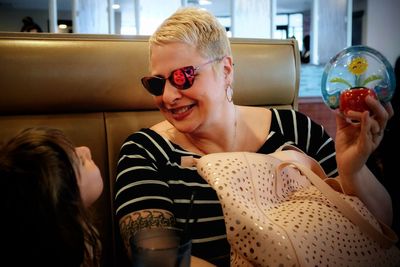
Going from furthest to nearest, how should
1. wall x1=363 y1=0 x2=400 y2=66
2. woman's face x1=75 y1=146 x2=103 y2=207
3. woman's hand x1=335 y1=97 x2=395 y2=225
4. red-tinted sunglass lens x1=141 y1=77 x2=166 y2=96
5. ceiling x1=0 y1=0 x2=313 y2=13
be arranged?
ceiling x1=0 y1=0 x2=313 y2=13 < wall x1=363 y1=0 x2=400 y2=66 < red-tinted sunglass lens x1=141 y1=77 x2=166 y2=96 < woman's hand x1=335 y1=97 x2=395 y2=225 < woman's face x1=75 y1=146 x2=103 y2=207

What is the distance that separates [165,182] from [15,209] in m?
0.57

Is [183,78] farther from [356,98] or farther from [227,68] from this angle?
[356,98]

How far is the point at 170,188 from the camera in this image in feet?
3.82

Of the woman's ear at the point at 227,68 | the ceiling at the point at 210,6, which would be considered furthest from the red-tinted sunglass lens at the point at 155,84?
the ceiling at the point at 210,6

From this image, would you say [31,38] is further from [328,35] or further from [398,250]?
[328,35]

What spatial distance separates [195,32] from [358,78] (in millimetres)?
482

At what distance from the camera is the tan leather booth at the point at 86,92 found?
1.31m

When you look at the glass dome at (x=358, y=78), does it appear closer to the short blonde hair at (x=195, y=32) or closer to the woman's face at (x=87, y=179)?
the short blonde hair at (x=195, y=32)

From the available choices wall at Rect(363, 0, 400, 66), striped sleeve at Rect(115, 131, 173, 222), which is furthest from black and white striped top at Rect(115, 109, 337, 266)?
wall at Rect(363, 0, 400, 66)

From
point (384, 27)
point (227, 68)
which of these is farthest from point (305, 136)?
point (384, 27)

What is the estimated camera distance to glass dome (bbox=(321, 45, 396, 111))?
90 centimetres

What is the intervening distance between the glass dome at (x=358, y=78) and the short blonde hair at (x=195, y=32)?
38 cm

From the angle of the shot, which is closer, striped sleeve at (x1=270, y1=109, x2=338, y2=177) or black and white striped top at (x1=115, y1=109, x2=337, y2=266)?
black and white striped top at (x1=115, y1=109, x2=337, y2=266)

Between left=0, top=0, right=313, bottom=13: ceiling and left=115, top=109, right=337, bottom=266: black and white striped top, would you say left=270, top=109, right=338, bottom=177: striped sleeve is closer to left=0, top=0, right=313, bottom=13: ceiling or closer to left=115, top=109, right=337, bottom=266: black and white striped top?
left=115, top=109, right=337, bottom=266: black and white striped top
